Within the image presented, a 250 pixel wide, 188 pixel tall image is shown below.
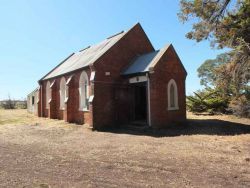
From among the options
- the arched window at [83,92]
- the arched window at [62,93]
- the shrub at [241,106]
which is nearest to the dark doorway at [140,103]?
the arched window at [83,92]

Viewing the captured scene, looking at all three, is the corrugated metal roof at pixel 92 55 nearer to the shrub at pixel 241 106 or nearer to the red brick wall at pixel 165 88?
the red brick wall at pixel 165 88

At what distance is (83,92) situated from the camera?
851 inches

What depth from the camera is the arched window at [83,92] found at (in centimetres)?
2111

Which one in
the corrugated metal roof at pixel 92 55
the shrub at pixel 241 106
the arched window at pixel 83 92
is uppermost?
the corrugated metal roof at pixel 92 55

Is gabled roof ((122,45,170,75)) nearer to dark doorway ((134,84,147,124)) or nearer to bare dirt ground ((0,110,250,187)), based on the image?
dark doorway ((134,84,147,124))

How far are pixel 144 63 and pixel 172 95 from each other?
10.8 feet

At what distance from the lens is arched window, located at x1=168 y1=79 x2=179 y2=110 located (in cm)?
1956

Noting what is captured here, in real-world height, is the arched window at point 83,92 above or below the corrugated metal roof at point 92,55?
below

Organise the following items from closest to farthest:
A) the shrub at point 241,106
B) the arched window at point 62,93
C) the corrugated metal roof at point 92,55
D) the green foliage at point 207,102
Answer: the shrub at point 241,106, the corrugated metal roof at point 92,55, the arched window at point 62,93, the green foliage at point 207,102

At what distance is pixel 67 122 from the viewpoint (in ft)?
73.2

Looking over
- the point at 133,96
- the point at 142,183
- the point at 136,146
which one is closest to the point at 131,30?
the point at 133,96

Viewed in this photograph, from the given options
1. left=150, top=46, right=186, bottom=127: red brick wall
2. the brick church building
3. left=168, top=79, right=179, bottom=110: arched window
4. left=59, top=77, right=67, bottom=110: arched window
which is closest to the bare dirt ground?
left=150, top=46, right=186, bottom=127: red brick wall

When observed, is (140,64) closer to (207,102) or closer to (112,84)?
(112,84)

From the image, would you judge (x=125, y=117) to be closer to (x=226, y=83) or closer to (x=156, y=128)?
(x=156, y=128)
